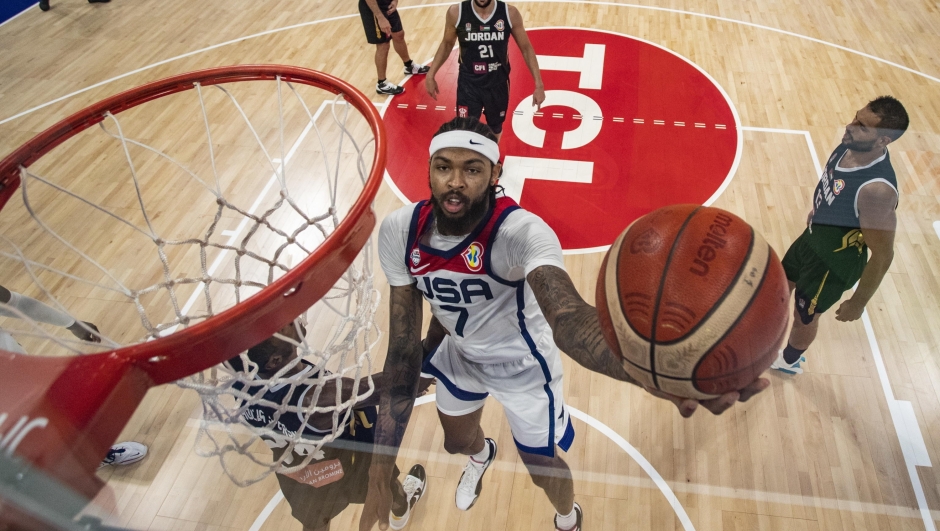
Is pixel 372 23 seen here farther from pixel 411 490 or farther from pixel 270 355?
pixel 411 490

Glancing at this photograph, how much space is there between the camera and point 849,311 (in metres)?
2.76

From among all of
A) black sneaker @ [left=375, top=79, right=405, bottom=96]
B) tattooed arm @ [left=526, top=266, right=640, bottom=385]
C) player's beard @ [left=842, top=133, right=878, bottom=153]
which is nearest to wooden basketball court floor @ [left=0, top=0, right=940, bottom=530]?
player's beard @ [left=842, top=133, right=878, bottom=153]

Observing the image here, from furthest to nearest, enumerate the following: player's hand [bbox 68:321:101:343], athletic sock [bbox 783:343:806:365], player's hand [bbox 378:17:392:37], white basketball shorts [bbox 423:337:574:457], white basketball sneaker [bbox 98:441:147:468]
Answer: player's hand [bbox 378:17:392:37]
athletic sock [bbox 783:343:806:365]
player's hand [bbox 68:321:101:343]
white basketball sneaker [bbox 98:441:147:468]
white basketball shorts [bbox 423:337:574:457]

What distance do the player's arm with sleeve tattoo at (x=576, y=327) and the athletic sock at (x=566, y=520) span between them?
46.4 inches

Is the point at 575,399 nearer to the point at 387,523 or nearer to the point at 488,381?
the point at 488,381

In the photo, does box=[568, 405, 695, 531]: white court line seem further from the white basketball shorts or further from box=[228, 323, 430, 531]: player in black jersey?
box=[228, 323, 430, 531]: player in black jersey

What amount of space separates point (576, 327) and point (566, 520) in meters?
1.29

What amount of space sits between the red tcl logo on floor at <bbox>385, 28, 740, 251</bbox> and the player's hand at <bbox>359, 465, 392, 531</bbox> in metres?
1.67

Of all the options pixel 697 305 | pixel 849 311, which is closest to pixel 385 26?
pixel 849 311

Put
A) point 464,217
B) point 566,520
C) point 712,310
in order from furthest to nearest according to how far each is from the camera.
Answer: point 566,520 < point 464,217 < point 712,310

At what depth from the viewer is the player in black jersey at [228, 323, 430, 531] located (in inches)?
85.0

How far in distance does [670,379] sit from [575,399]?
1657 mm

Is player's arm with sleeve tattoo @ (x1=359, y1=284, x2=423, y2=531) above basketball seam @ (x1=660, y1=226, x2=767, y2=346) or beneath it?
beneath

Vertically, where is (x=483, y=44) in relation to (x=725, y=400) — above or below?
below
